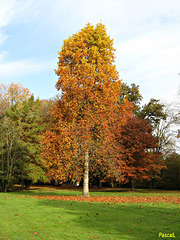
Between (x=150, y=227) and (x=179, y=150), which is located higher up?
(x=179, y=150)

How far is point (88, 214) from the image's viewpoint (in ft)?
33.6

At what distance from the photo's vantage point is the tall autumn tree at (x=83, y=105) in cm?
1730

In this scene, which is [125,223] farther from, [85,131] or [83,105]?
[83,105]

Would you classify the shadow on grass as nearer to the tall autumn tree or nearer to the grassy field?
the grassy field

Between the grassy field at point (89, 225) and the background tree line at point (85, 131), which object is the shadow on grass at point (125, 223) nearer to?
the grassy field at point (89, 225)

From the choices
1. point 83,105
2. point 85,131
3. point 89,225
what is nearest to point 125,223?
point 89,225

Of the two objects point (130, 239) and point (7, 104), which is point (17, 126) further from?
point (130, 239)

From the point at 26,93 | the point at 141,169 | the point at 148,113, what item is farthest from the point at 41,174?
the point at 148,113

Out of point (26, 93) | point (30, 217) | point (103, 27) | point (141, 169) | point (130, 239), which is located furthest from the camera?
point (26, 93)

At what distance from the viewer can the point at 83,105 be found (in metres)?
18.7

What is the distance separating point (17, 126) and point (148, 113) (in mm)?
22491

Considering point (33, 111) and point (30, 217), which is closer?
point (30, 217)

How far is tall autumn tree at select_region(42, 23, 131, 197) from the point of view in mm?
17297

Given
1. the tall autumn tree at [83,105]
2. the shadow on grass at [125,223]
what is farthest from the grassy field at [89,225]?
the tall autumn tree at [83,105]
